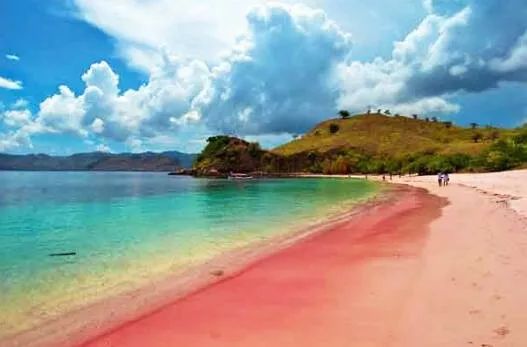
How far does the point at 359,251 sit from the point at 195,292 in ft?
24.0

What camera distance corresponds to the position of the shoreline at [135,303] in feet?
29.2

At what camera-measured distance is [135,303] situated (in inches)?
438

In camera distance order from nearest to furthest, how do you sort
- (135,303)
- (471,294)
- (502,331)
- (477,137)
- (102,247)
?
1. (502,331)
2. (471,294)
3. (135,303)
4. (102,247)
5. (477,137)

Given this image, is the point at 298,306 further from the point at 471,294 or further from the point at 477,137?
the point at 477,137

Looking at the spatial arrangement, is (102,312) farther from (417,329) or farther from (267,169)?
(267,169)

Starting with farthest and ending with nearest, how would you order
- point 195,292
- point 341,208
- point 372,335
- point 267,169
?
point 267,169 → point 341,208 → point 195,292 → point 372,335

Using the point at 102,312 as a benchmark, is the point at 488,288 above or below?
above

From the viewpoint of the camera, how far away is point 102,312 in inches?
411

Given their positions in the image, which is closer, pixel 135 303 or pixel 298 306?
pixel 298 306

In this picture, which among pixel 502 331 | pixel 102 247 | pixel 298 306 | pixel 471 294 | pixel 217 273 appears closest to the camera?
pixel 502 331

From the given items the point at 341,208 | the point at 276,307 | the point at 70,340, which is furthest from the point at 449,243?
the point at 341,208

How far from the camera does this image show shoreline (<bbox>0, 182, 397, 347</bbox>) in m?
8.91

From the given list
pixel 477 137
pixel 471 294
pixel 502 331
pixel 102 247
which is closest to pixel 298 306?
pixel 471 294

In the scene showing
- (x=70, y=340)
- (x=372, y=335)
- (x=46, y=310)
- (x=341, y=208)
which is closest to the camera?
(x=372, y=335)
